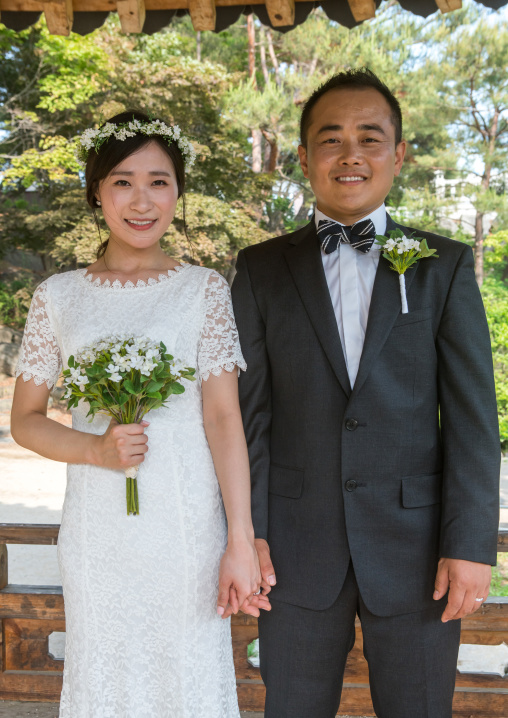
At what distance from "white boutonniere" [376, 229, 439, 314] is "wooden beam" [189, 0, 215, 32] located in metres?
1.54

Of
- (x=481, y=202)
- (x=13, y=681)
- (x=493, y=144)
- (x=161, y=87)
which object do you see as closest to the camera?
(x=13, y=681)

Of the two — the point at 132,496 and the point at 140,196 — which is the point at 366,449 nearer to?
the point at 132,496

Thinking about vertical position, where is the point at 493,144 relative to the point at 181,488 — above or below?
above

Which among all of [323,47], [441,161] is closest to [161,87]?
[323,47]

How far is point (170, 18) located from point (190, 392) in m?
1.93

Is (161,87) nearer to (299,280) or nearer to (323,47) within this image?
(323,47)

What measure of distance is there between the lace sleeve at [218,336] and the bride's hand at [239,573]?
1.65ft

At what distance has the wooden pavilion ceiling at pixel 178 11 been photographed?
2.97m

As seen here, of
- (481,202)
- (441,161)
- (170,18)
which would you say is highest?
(441,161)

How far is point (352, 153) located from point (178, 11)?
5.07 feet

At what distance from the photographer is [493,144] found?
17422 millimetres

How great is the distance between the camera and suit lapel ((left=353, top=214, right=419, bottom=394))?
6.60ft

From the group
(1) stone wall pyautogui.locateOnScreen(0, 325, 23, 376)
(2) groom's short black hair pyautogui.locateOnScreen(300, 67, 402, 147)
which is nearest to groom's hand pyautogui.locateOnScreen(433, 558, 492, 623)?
(2) groom's short black hair pyautogui.locateOnScreen(300, 67, 402, 147)

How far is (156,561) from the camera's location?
2.12 meters
